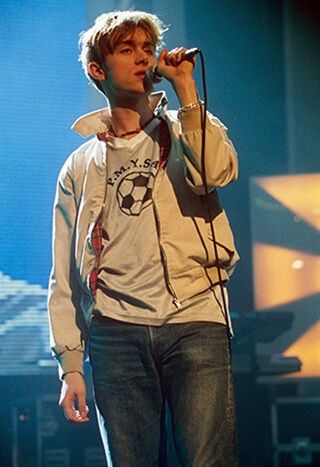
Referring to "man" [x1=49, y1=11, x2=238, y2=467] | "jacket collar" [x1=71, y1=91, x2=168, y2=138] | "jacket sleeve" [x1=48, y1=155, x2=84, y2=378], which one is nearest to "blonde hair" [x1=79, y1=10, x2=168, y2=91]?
"man" [x1=49, y1=11, x2=238, y2=467]

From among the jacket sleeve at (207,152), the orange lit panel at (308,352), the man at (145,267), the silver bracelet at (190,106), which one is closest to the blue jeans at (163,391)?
the man at (145,267)

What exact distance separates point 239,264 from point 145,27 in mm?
1357

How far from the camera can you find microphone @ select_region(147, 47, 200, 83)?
1.86 metres

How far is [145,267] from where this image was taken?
1940mm

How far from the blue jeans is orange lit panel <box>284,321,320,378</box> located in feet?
4.65

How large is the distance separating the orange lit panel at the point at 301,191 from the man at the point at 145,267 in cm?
127

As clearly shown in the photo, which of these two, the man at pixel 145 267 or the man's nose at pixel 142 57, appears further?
the man's nose at pixel 142 57

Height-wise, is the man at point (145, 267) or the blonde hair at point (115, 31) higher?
the blonde hair at point (115, 31)

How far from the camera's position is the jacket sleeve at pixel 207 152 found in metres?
1.84

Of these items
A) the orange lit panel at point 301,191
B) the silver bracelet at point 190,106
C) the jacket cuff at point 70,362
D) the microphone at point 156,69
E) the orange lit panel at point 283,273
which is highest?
the microphone at point 156,69

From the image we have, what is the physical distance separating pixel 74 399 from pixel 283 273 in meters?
1.45

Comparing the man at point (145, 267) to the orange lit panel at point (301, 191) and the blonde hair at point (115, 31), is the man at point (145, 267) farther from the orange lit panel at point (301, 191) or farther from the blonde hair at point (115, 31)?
the orange lit panel at point (301, 191)

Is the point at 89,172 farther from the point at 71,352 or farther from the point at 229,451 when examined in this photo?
the point at 229,451

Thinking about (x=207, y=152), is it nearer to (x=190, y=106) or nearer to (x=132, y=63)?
(x=190, y=106)
